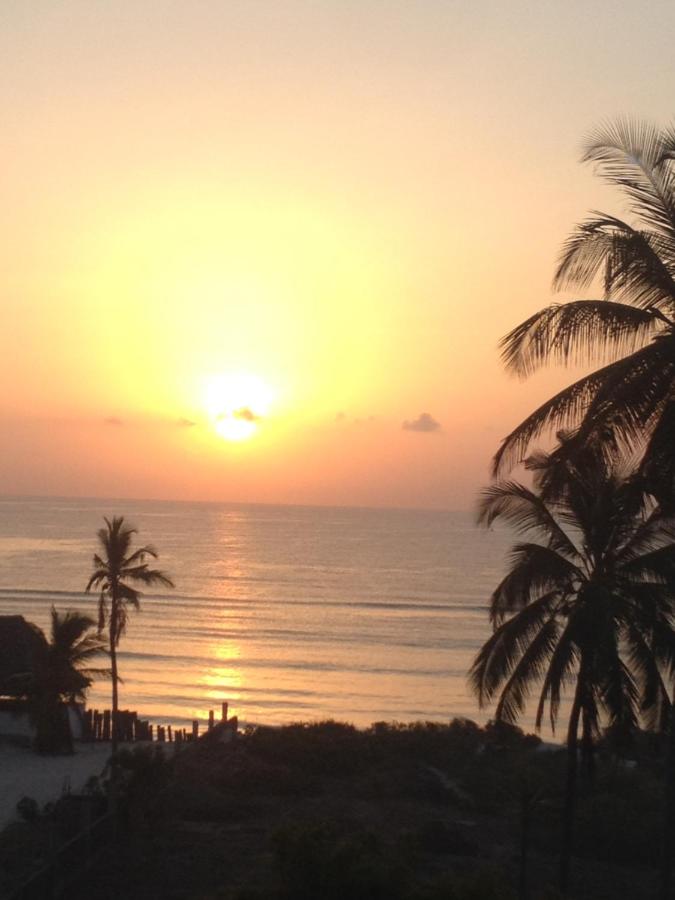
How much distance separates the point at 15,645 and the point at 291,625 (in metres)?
46.3

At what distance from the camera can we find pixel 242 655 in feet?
208

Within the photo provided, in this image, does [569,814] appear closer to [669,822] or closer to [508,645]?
[508,645]

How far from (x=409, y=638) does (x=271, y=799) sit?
4786 centimetres

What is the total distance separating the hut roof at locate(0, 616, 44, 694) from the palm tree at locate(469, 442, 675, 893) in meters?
19.1

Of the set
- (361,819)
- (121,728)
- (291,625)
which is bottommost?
(361,819)

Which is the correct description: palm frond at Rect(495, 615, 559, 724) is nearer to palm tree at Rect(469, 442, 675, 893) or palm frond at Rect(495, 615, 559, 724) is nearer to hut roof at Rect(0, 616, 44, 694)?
palm tree at Rect(469, 442, 675, 893)

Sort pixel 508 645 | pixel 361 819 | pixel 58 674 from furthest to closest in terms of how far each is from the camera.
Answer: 1. pixel 58 674
2. pixel 361 819
3. pixel 508 645

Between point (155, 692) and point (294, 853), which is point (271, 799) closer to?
point (294, 853)

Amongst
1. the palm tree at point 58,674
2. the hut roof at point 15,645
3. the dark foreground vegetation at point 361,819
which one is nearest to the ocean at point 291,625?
the dark foreground vegetation at point 361,819

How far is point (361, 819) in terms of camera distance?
69.0 feet

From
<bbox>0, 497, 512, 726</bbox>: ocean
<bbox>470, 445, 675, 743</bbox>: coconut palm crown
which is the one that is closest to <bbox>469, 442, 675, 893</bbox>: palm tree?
<bbox>470, 445, 675, 743</bbox>: coconut palm crown

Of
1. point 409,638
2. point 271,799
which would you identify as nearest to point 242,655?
point 409,638

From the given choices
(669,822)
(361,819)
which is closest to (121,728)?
(361,819)

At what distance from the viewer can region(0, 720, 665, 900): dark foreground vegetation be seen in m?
9.52
